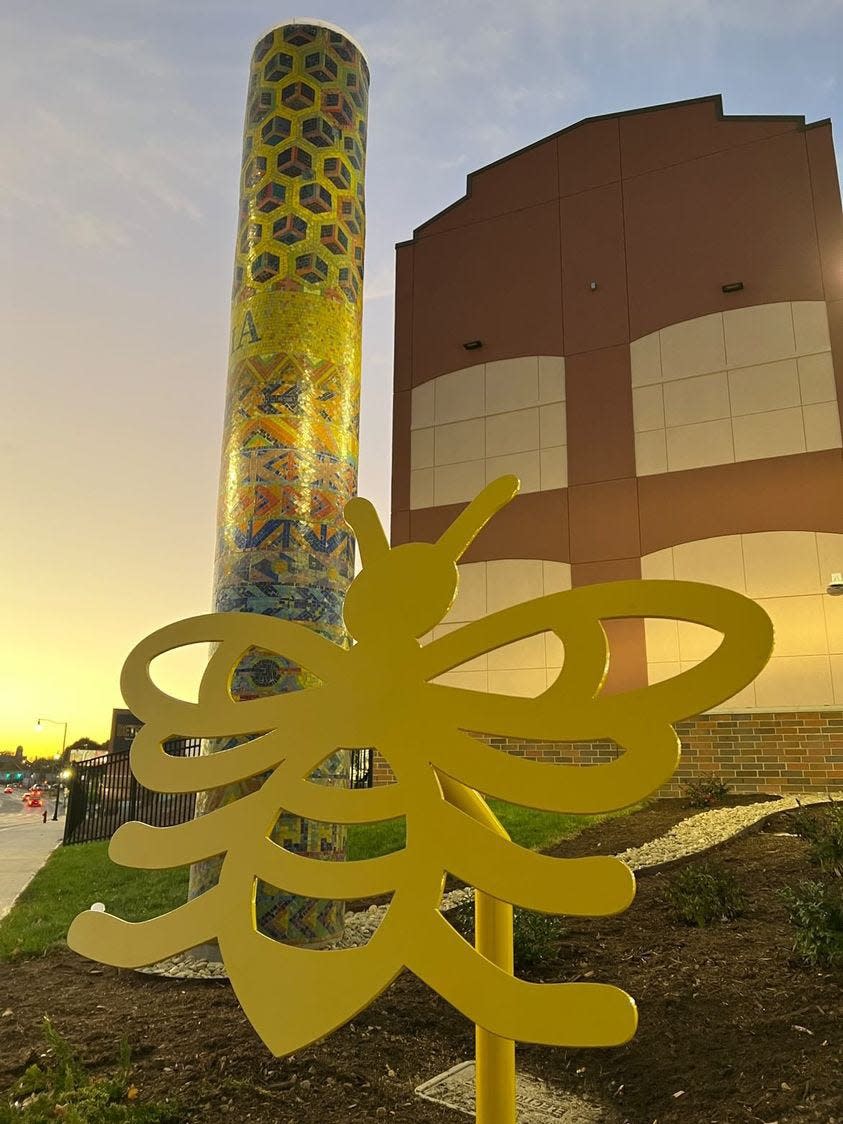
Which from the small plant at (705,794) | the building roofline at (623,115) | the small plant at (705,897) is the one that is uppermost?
the building roofline at (623,115)

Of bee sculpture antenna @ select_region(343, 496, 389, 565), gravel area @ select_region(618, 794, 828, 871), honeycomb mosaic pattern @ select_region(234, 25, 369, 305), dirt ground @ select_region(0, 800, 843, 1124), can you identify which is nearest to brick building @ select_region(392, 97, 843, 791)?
gravel area @ select_region(618, 794, 828, 871)

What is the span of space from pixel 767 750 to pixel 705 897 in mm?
8102

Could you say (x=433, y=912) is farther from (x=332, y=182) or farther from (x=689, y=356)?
(x=689, y=356)

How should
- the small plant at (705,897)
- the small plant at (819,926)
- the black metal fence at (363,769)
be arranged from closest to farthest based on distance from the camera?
the small plant at (819,926) < the small plant at (705,897) < the black metal fence at (363,769)

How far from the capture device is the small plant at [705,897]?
17.9 ft

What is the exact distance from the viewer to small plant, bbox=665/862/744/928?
5465 millimetres

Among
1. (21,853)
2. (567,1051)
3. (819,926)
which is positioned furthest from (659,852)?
(21,853)

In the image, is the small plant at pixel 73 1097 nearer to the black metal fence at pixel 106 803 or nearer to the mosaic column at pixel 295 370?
the mosaic column at pixel 295 370

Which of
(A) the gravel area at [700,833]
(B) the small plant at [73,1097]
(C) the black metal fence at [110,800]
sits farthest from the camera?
(C) the black metal fence at [110,800]

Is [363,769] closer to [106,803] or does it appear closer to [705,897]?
[106,803]

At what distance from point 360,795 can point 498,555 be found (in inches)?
515

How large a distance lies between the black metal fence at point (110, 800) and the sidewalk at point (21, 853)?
75 cm

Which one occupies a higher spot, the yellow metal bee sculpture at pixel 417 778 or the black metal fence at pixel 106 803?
the yellow metal bee sculpture at pixel 417 778

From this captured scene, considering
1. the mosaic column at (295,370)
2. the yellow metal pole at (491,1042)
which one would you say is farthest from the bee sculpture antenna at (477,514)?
the mosaic column at (295,370)
